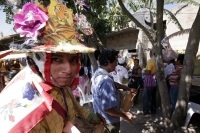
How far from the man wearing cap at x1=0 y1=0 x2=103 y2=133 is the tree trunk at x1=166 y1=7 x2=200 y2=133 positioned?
2530 millimetres

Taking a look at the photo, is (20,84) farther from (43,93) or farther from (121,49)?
(121,49)

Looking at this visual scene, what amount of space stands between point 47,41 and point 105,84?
45.0 inches

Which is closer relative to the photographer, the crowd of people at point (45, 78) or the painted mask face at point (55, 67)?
the crowd of people at point (45, 78)

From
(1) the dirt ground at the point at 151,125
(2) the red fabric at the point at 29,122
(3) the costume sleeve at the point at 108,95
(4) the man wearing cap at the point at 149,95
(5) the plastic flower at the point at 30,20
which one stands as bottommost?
(1) the dirt ground at the point at 151,125

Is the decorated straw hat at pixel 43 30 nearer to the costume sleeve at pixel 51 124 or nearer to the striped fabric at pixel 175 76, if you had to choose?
the costume sleeve at pixel 51 124

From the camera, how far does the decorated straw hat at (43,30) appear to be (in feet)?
3.47

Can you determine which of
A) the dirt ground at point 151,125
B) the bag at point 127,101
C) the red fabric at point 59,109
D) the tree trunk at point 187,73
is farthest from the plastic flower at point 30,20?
the dirt ground at point 151,125

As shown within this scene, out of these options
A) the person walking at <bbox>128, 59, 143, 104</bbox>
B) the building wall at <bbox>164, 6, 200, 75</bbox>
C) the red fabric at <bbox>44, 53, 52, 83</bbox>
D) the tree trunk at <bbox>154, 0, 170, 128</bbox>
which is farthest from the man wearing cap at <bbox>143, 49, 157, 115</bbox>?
the building wall at <bbox>164, 6, 200, 75</bbox>

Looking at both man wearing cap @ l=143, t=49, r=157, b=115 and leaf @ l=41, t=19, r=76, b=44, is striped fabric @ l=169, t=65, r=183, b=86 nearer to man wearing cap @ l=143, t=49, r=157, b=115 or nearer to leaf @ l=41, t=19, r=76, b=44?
man wearing cap @ l=143, t=49, r=157, b=115

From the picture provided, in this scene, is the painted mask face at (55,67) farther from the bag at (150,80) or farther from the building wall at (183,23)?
the building wall at (183,23)

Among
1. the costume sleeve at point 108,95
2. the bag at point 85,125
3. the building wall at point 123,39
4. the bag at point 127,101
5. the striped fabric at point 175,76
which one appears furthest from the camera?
the building wall at point 123,39

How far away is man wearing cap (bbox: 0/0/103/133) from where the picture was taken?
0.91 metres

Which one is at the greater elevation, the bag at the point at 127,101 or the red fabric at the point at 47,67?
the red fabric at the point at 47,67

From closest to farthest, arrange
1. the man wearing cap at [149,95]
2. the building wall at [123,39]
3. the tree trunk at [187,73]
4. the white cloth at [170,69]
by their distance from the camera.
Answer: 1. the tree trunk at [187,73]
2. the white cloth at [170,69]
3. the man wearing cap at [149,95]
4. the building wall at [123,39]
